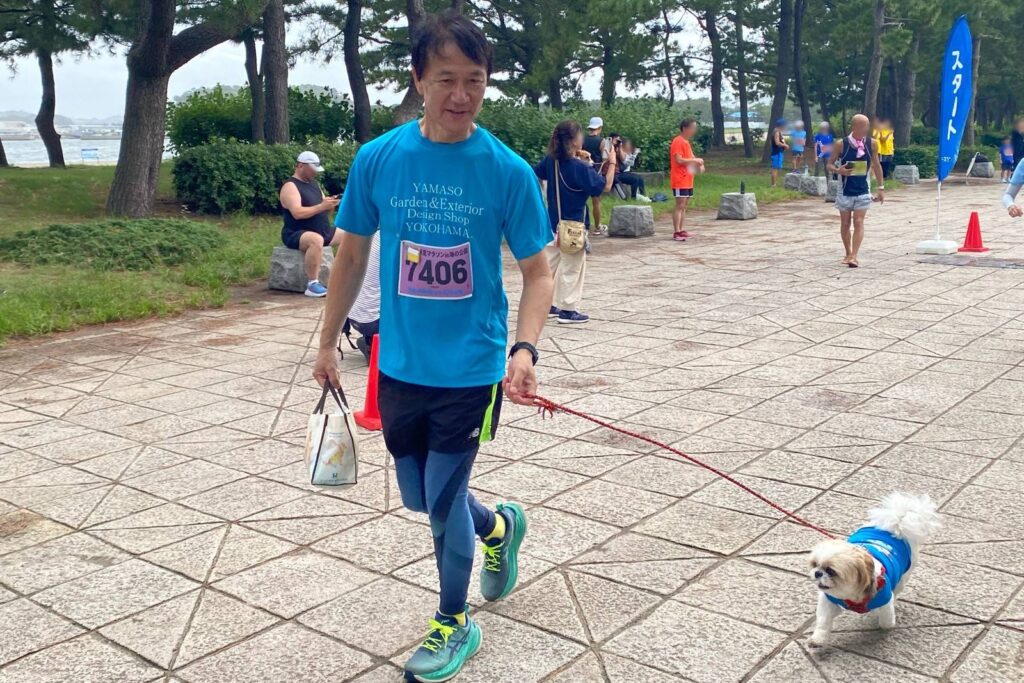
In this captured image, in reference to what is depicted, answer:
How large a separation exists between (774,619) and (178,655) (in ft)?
6.23

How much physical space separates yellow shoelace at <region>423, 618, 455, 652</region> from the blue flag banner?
10.7m

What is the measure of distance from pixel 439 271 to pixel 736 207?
15.0 m

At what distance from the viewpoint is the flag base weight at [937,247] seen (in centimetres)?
1235

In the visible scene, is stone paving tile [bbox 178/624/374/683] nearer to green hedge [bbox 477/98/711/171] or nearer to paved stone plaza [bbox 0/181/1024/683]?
paved stone plaza [bbox 0/181/1024/683]

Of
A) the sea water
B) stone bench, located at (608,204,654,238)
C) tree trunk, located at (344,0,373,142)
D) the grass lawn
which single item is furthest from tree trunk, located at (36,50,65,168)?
stone bench, located at (608,204,654,238)

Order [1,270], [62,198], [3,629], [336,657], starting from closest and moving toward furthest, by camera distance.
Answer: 1. [336,657]
2. [3,629]
3. [1,270]
4. [62,198]

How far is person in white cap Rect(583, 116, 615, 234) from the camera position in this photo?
15.1 meters

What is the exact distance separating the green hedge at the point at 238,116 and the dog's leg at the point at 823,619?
68.3 feet

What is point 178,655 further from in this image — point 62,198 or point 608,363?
point 62,198

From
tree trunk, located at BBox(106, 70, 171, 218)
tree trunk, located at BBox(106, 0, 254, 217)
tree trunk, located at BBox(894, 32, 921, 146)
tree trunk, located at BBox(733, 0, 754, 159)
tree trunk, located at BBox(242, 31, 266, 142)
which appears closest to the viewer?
tree trunk, located at BBox(106, 0, 254, 217)

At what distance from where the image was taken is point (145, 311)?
9281 millimetres

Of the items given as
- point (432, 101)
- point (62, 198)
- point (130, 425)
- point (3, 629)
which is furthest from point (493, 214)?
point (62, 198)

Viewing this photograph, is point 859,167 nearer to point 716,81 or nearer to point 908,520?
point 908,520

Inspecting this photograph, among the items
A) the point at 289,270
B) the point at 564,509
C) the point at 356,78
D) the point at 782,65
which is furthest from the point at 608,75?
the point at 564,509
